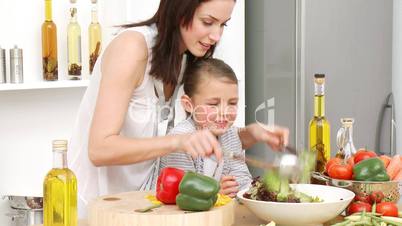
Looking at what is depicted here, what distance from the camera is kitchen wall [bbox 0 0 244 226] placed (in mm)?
2992

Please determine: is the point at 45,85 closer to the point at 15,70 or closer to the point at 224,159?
the point at 15,70

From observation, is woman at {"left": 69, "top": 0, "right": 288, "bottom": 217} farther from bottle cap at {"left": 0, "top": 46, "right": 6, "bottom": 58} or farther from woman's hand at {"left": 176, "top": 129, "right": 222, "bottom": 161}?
bottle cap at {"left": 0, "top": 46, "right": 6, "bottom": 58}

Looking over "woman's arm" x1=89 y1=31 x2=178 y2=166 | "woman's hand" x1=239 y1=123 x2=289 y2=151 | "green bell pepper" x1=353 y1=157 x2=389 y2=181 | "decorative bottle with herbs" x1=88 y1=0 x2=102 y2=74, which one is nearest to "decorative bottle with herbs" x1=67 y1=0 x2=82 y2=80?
"decorative bottle with herbs" x1=88 y1=0 x2=102 y2=74

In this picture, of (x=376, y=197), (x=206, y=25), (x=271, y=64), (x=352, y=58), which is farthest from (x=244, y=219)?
(x=352, y=58)

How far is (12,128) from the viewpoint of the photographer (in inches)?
120

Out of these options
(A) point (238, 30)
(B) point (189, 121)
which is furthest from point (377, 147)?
(B) point (189, 121)

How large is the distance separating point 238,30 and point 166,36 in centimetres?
138

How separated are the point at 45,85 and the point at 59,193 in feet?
4.79

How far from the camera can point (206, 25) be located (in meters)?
1.90

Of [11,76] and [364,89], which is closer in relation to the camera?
[11,76]

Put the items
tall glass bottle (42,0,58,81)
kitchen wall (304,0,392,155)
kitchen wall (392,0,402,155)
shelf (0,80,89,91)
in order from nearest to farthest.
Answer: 1. shelf (0,80,89,91)
2. tall glass bottle (42,0,58,81)
3. kitchen wall (304,0,392,155)
4. kitchen wall (392,0,402,155)

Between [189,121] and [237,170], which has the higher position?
[189,121]

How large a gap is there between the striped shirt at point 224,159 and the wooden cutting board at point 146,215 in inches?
19.3

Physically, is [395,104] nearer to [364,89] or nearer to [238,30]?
[364,89]
